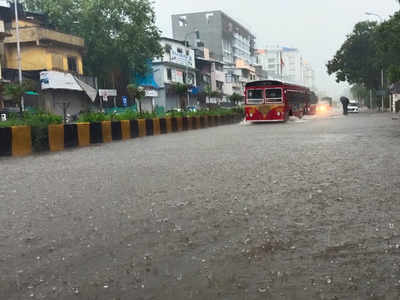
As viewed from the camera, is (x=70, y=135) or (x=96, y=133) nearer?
(x=70, y=135)

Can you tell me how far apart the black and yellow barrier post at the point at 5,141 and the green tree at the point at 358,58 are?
173 ft

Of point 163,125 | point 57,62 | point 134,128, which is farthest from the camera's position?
point 57,62

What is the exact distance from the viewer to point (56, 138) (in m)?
12.4

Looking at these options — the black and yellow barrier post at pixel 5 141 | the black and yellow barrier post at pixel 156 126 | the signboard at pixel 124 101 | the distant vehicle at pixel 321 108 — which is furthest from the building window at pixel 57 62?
the distant vehicle at pixel 321 108

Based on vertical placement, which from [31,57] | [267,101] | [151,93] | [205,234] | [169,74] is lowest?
[205,234]

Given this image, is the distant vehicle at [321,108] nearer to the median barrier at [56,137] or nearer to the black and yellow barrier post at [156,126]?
the black and yellow barrier post at [156,126]

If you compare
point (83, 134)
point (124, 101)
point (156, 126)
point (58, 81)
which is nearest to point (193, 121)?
point (156, 126)

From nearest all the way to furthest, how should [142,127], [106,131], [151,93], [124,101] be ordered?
[106,131]
[142,127]
[124,101]
[151,93]

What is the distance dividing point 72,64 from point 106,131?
2736 centimetres

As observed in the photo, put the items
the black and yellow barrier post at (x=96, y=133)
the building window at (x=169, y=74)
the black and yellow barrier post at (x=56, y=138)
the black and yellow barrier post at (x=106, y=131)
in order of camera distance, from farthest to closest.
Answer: the building window at (x=169, y=74)
the black and yellow barrier post at (x=106, y=131)
the black and yellow barrier post at (x=96, y=133)
the black and yellow barrier post at (x=56, y=138)

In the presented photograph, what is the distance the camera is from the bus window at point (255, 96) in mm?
26359

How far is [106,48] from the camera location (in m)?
43.0

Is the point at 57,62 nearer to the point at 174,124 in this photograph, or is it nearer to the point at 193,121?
the point at 193,121

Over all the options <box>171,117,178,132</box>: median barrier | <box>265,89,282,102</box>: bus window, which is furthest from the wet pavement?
<box>265,89,282,102</box>: bus window
